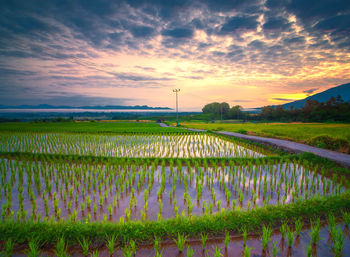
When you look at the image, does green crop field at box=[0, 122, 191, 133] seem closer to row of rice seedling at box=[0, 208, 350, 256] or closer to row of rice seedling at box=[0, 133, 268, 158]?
row of rice seedling at box=[0, 133, 268, 158]

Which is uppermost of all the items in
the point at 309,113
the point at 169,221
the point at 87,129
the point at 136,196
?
the point at 309,113

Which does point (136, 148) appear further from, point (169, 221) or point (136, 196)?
point (169, 221)

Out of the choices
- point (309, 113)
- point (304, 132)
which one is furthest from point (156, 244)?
point (309, 113)

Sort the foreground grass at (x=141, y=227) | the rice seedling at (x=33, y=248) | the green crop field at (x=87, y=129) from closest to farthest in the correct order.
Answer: the rice seedling at (x=33, y=248), the foreground grass at (x=141, y=227), the green crop field at (x=87, y=129)

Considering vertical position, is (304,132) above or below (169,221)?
above

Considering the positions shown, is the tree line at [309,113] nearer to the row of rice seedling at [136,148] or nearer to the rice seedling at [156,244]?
the row of rice seedling at [136,148]

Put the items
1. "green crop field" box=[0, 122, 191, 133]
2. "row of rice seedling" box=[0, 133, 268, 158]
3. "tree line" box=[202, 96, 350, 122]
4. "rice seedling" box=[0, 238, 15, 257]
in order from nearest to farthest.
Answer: "rice seedling" box=[0, 238, 15, 257]
"row of rice seedling" box=[0, 133, 268, 158]
"green crop field" box=[0, 122, 191, 133]
"tree line" box=[202, 96, 350, 122]

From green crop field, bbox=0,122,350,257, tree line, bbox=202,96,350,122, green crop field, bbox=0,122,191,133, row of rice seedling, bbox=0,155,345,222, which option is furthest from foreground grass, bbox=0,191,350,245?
tree line, bbox=202,96,350,122

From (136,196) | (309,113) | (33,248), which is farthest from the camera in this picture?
(309,113)

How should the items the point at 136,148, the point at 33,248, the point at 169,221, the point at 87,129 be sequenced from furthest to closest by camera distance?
1. the point at 87,129
2. the point at 136,148
3. the point at 169,221
4. the point at 33,248

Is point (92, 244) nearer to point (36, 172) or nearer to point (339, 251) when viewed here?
point (339, 251)

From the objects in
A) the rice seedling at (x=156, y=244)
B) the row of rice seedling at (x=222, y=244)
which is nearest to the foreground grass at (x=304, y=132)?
the row of rice seedling at (x=222, y=244)

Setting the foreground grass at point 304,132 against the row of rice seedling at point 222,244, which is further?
the foreground grass at point 304,132

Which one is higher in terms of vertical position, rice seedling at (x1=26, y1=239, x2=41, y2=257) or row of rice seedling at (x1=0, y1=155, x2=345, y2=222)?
rice seedling at (x1=26, y1=239, x2=41, y2=257)
